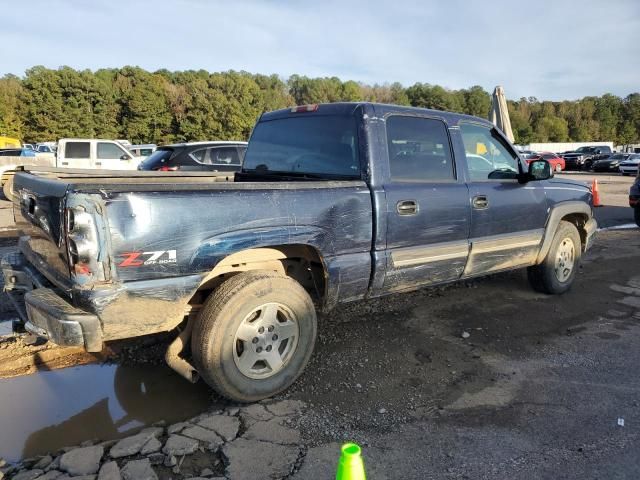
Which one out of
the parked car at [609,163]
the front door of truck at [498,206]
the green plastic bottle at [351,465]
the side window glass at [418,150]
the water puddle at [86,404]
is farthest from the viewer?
the parked car at [609,163]

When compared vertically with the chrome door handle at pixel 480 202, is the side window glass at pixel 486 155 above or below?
above

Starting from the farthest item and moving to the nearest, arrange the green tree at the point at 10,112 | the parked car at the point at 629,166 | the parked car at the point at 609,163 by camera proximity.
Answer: the green tree at the point at 10,112, the parked car at the point at 609,163, the parked car at the point at 629,166

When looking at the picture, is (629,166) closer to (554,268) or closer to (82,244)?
(554,268)

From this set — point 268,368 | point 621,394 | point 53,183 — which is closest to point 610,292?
point 621,394

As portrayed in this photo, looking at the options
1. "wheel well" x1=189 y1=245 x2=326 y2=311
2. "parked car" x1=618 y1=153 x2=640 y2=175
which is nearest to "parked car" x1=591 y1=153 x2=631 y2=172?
"parked car" x1=618 y1=153 x2=640 y2=175

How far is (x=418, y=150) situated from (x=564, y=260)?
2.57 m

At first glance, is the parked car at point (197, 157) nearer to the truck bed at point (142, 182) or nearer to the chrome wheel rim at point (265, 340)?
the truck bed at point (142, 182)

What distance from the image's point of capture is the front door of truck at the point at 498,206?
4.40 m

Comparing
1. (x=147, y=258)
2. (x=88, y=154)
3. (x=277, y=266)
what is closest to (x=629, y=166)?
(x=88, y=154)

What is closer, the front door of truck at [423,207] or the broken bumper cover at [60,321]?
the broken bumper cover at [60,321]

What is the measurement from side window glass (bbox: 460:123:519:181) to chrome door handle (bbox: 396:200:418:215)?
34.9 inches

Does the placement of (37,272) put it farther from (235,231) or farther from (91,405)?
(235,231)

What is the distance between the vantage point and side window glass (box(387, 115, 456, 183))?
3.86 m

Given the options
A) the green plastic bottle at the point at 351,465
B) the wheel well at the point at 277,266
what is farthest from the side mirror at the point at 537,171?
the green plastic bottle at the point at 351,465
